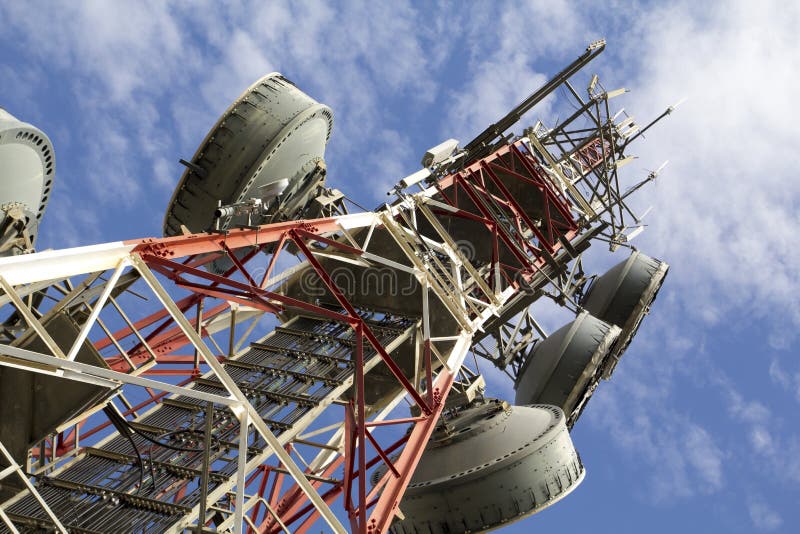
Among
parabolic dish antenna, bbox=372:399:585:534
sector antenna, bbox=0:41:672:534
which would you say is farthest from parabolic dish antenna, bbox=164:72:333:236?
parabolic dish antenna, bbox=372:399:585:534

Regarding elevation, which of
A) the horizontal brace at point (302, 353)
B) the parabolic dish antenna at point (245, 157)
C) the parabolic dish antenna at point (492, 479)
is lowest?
the parabolic dish antenna at point (492, 479)

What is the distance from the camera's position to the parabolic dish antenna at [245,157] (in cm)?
1738

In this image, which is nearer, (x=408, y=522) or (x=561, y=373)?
(x=408, y=522)

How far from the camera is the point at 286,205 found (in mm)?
18734

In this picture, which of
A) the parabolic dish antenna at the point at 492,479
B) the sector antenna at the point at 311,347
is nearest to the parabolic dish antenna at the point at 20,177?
the sector antenna at the point at 311,347

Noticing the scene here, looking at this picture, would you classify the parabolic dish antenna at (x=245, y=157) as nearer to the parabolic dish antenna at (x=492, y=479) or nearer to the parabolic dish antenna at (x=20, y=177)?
the parabolic dish antenna at (x=20, y=177)

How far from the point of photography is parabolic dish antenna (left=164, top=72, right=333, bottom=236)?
17.4m

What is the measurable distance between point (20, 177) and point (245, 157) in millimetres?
4372

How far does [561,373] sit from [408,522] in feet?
24.2

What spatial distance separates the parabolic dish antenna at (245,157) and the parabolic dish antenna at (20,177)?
9.22ft

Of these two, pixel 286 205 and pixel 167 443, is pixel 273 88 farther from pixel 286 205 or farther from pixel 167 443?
pixel 167 443

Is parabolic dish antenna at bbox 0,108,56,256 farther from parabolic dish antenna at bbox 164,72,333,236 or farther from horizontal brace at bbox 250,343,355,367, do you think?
horizontal brace at bbox 250,343,355,367

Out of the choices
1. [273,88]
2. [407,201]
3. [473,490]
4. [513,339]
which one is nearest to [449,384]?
[473,490]

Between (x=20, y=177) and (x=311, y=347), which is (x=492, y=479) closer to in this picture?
(x=311, y=347)
